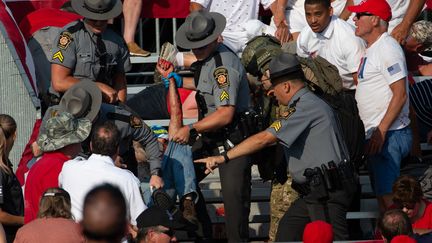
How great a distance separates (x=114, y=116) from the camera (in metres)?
9.27

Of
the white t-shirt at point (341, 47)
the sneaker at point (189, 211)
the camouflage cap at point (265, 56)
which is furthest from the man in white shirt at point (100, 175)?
the white t-shirt at point (341, 47)

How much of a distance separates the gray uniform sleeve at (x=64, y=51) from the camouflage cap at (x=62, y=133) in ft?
3.17

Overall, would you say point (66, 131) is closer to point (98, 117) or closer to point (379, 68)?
point (98, 117)

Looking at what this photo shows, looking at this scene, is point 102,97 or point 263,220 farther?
point 263,220

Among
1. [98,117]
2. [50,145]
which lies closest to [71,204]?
[50,145]

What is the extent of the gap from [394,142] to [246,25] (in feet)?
6.86

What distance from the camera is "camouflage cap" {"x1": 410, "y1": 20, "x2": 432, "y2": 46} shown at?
1077 cm

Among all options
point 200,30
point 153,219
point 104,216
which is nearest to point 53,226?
point 153,219

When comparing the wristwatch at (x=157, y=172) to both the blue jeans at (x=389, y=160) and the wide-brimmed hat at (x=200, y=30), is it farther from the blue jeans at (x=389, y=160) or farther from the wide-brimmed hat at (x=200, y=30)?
the blue jeans at (x=389, y=160)

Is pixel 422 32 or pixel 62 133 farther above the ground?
pixel 422 32

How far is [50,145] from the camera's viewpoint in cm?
835

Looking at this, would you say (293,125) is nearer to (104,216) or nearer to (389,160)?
(389,160)

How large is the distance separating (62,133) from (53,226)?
1.50 meters

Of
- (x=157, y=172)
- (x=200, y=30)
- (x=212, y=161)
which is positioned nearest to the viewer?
(x=212, y=161)
